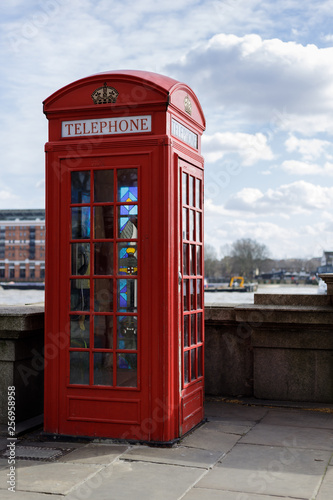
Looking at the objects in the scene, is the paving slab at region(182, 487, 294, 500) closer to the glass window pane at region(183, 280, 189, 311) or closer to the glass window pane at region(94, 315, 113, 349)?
the glass window pane at region(94, 315, 113, 349)

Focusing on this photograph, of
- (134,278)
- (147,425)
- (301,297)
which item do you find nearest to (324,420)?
(301,297)

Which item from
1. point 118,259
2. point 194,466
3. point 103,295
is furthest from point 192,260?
point 194,466

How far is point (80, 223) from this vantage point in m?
4.95

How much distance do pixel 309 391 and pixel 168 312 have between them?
7.48ft

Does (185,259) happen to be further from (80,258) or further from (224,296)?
(224,296)

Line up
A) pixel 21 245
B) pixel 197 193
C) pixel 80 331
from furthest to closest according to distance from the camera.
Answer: pixel 21 245 → pixel 197 193 → pixel 80 331

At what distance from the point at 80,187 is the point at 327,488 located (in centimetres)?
287

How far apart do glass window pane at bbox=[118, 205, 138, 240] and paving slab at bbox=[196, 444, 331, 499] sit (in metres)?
1.83

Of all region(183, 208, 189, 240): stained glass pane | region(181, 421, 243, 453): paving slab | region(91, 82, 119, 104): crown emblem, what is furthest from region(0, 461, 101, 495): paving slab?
region(91, 82, 119, 104): crown emblem

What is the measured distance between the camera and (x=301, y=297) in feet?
21.1

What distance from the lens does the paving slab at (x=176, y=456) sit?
426cm

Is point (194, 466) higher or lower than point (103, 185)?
lower

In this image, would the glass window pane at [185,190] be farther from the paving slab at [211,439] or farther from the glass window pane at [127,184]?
the paving slab at [211,439]

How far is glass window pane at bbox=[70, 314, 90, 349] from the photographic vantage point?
487 cm
